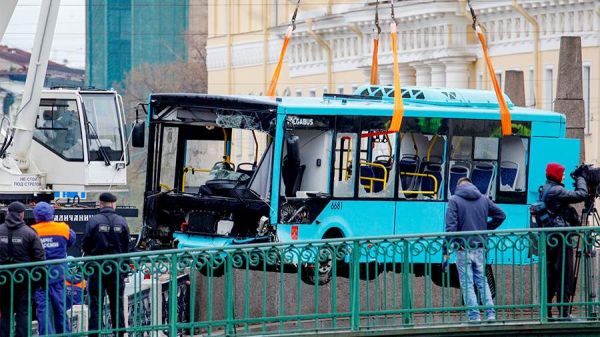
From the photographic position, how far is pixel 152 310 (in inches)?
871

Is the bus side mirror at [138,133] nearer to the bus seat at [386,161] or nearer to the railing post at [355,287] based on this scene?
the bus seat at [386,161]

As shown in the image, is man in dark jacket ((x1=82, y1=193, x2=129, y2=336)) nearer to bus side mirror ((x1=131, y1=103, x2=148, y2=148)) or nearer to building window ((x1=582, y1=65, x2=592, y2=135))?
bus side mirror ((x1=131, y1=103, x2=148, y2=148))

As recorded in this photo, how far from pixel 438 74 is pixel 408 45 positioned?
2.62 meters

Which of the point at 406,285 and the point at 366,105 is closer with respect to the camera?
the point at 406,285

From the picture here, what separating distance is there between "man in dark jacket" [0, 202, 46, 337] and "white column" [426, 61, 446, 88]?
1684 inches

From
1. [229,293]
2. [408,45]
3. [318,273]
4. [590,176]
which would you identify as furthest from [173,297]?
[408,45]

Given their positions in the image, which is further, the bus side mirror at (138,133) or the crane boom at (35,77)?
the crane boom at (35,77)

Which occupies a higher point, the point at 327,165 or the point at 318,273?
the point at 327,165

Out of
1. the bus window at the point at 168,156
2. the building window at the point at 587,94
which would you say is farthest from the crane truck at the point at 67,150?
the building window at the point at 587,94

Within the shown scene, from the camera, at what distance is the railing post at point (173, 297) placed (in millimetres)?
21656

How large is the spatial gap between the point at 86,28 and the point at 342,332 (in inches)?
3599

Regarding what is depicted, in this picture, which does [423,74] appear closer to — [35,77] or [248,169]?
[35,77]

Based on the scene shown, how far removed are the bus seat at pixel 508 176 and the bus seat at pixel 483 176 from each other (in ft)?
0.47

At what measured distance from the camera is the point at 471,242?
→ 73.3 ft
